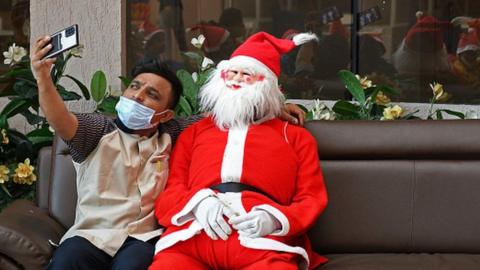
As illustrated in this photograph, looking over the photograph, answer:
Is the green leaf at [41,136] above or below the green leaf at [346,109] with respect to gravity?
below

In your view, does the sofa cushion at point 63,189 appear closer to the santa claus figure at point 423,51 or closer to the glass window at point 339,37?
the glass window at point 339,37

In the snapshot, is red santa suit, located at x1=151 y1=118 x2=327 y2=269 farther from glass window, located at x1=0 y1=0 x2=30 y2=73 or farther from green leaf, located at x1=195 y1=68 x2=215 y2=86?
glass window, located at x1=0 y1=0 x2=30 y2=73

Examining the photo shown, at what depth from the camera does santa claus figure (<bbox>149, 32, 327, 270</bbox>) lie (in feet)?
8.80

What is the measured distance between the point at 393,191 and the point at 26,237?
55.6 inches

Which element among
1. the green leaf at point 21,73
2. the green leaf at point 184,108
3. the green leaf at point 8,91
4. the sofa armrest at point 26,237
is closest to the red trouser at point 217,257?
the sofa armrest at point 26,237

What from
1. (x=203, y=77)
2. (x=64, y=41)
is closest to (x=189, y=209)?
(x=64, y=41)

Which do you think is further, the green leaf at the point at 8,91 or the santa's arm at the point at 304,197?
the green leaf at the point at 8,91

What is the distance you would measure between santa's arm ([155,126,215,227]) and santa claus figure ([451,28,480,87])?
2.30 metres

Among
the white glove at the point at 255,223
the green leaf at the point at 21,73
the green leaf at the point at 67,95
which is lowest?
the white glove at the point at 255,223

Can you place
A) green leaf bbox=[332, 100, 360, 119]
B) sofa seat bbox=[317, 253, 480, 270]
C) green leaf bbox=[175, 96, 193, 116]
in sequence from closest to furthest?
sofa seat bbox=[317, 253, 480, 270], green leaf bbox=[175, 96, 193, 116], green leaf bbox=[332, 100, 360, 119]

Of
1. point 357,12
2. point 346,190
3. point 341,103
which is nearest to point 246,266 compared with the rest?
point 346,190

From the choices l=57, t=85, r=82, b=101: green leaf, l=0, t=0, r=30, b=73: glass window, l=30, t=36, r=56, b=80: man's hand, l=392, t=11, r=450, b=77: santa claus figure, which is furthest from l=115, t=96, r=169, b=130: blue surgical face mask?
l=392, t=11, r=450, b=77: santa claus figure

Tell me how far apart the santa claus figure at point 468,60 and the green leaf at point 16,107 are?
257cm

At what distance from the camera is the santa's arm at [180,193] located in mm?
2785
